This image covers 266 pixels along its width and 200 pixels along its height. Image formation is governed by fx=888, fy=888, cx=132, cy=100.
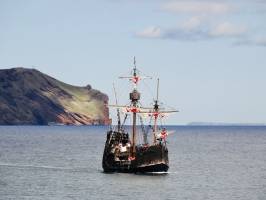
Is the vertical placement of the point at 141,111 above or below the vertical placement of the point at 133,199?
above

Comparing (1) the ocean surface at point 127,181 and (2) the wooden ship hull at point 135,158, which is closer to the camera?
(1) the ocean surface at point 127,181

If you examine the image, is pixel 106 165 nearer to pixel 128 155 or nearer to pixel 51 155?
pixel 128 155

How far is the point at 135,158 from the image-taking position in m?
121

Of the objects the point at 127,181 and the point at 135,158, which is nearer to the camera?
the point at 127,181

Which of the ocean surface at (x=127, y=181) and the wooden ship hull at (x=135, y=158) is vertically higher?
the wooden ship hull at (x=135, y=158)

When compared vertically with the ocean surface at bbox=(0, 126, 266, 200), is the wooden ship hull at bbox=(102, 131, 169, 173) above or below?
above

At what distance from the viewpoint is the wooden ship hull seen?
392 feet

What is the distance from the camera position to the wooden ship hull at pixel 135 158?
392ft

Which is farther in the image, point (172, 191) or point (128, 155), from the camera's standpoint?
point (128, 155)

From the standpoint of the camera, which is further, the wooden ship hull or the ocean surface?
the wooden ship hull

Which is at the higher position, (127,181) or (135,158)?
(135,158)

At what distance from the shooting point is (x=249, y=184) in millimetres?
114812

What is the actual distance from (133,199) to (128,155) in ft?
91.4

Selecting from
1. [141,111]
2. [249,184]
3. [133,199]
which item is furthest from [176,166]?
[133,199]
